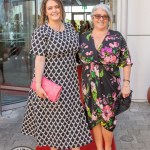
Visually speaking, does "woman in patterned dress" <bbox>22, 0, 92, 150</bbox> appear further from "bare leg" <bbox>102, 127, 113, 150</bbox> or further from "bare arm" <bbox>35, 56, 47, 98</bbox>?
"bare leg" <bbox>102, 127, 113, 150</bbox>

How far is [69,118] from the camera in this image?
305cm

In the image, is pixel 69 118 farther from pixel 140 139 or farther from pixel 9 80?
pixel 9 80

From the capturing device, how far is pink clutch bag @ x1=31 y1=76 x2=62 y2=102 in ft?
9.20

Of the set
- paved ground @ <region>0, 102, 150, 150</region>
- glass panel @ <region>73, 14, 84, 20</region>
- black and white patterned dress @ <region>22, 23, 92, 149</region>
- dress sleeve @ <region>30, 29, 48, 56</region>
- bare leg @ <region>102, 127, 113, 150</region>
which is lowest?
paved ground @ <region>0, 102, 150, 150</region>

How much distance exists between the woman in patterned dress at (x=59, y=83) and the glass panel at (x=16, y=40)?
168 inches

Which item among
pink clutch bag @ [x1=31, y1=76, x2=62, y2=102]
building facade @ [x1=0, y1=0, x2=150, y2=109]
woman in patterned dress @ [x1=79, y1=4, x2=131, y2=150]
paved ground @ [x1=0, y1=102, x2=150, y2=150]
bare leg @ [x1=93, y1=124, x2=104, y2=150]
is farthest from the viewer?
building facade @ [x1=0, y1=0, x2=150, y2=109]

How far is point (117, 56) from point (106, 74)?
20 centimetres

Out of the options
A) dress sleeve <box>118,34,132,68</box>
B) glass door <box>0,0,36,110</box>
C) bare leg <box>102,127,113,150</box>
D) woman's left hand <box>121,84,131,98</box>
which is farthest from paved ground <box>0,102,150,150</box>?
glass door <box>0,0,36,110</box>

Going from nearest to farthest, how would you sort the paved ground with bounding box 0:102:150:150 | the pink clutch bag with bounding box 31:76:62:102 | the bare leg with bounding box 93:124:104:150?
the pink clutch bag with bounding box 31:76:62:102 < the bare leg with bounding box 93:124:104:150 < the paved ground with bounding box 0:102:150:150

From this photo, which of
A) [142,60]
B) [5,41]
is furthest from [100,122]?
[5,41]

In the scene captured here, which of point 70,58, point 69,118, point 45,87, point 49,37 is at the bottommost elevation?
point 69,118

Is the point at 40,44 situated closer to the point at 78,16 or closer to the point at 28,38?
the point at 28,38

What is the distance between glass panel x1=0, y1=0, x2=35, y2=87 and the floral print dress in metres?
4.24

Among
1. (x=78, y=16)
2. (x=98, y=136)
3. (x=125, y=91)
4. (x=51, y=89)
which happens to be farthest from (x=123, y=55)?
(x=78, y=16)
